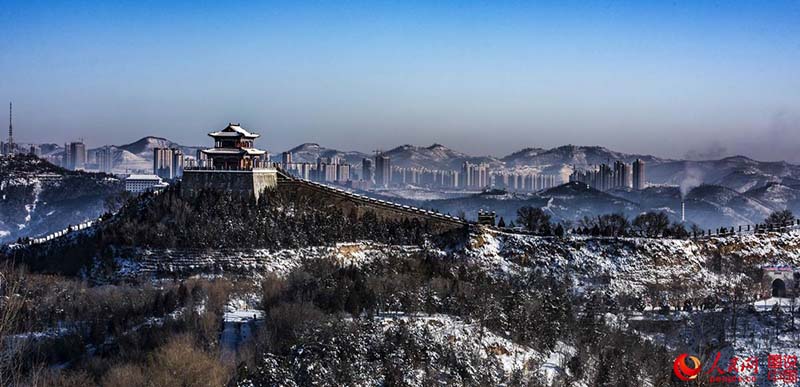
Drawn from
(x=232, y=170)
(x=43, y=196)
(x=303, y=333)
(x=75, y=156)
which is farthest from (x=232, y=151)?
(x=75, y=156)

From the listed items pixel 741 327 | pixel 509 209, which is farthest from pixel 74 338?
→ pixel 509 209

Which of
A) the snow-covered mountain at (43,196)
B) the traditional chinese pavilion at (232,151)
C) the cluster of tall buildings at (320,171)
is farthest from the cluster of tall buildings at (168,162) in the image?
the traditional chinese pavilion at (232,151)

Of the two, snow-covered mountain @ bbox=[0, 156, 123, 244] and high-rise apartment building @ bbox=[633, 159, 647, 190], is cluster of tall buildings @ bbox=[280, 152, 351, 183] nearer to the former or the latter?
snow-covered mountain @ bbox=[0, 156, 123, 244]

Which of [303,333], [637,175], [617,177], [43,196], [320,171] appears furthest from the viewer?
[617,177]

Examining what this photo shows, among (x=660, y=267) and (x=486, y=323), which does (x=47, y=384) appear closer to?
(x=486, y=323)

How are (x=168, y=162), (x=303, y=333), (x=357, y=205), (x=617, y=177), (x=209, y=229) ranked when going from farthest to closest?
(x=617, y=177), (x=168, y=162), (x=357, y=205), (x=209, y=229), (x=303, y=333)

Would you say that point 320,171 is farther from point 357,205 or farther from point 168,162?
point 357,205
